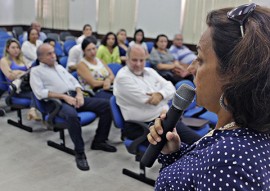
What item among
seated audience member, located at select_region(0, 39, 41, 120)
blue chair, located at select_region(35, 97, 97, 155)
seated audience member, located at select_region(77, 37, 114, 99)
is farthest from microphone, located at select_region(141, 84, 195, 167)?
seated audience member, located at select_region(0, 39, 41, 120)

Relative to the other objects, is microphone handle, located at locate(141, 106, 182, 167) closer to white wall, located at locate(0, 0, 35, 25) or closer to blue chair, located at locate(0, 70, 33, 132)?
blue chair, located at locate(0, 70, 33, 132)

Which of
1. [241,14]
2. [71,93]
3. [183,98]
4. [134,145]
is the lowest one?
[134,145]

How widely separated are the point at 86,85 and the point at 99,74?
250mm

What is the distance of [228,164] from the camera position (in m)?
0.69

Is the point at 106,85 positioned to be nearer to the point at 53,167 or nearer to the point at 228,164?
the point at 53,167

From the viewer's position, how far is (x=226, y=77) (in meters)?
0.76

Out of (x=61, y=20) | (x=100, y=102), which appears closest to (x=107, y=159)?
(x=100, y=102)

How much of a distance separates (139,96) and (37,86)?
121 centimetres

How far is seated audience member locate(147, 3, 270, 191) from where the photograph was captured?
694 mm

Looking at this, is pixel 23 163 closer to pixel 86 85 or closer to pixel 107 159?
pixel 107 159

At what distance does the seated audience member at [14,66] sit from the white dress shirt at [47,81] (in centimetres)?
64

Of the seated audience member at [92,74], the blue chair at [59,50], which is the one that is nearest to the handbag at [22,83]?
the seated audience member at [92,74]

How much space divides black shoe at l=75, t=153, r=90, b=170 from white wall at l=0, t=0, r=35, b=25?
28.0 ft

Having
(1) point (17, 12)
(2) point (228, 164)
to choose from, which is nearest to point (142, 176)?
(2) point (228, 164)
